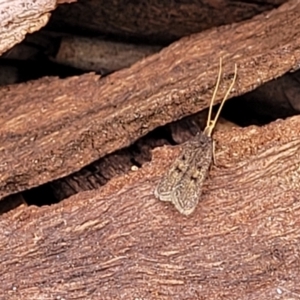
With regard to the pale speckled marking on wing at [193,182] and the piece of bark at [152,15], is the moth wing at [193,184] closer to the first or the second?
the pale speckled marking on wing at [193,182]

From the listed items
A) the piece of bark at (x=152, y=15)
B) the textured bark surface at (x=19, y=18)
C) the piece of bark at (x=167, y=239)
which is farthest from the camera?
the piece of bark at (x=152, y=15)

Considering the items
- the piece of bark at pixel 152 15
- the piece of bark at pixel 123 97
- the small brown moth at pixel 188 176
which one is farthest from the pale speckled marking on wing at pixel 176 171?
the piece of bark at pixel 152 15

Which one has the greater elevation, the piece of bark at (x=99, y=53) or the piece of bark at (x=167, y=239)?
the piece of bark at (x=99, y=53)

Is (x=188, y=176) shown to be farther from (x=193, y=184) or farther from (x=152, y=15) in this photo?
(x=152, y=15)

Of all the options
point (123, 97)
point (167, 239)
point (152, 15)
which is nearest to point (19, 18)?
point (123, 97)

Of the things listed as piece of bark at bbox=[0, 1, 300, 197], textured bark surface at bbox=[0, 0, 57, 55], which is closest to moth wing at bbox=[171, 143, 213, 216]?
piece of bark at bbox=[0, 1, 300, 197]

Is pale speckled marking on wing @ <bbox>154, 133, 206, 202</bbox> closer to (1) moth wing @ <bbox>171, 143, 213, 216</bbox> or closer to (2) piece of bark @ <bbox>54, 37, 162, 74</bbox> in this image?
(1) moth wing @ <bbox>171, 143, 213, 216</bbox>
